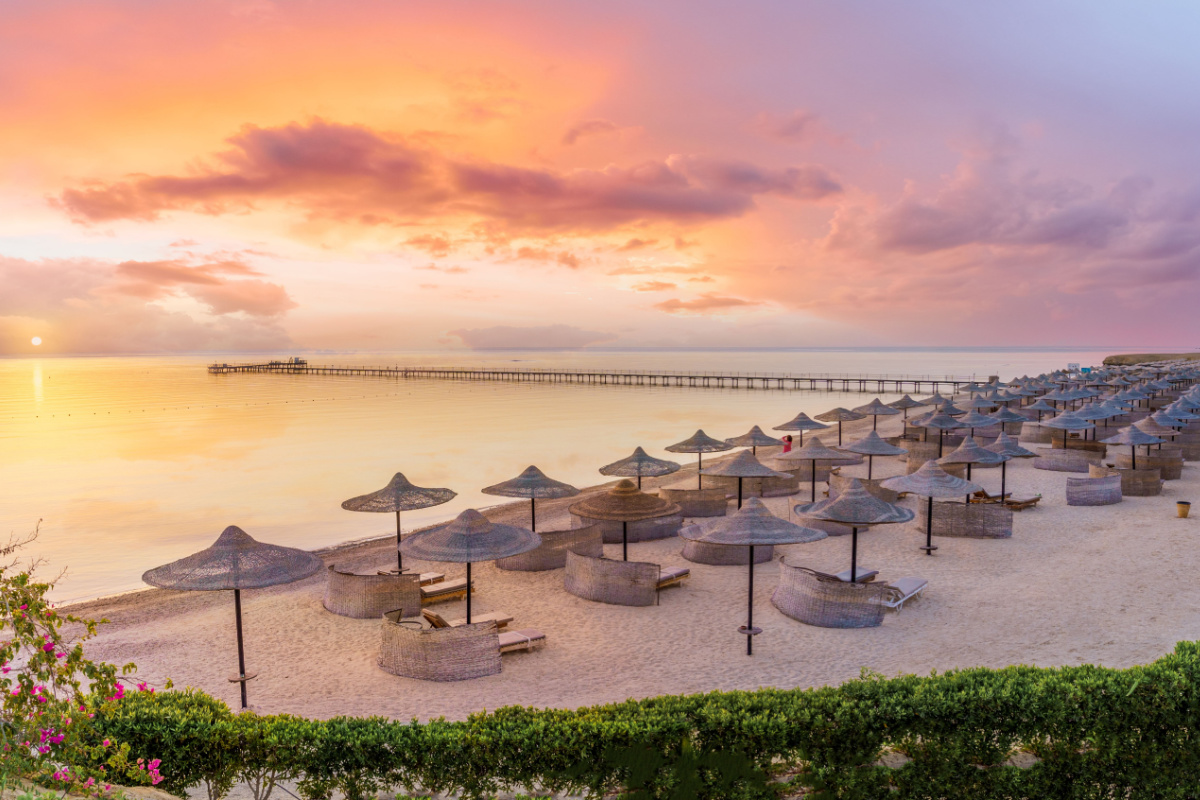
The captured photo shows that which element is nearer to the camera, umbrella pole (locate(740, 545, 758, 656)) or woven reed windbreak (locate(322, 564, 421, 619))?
umbrella pole (locate(740, 545, 758, 656))

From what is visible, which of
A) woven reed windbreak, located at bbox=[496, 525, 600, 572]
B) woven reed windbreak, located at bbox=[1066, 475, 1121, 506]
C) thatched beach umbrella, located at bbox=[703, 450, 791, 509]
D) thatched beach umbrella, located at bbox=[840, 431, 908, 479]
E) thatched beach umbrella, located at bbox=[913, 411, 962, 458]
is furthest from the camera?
thatched beach umbrella, located at bbox=[913, 411, 962, 458]

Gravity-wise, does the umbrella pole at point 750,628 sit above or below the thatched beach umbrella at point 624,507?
below

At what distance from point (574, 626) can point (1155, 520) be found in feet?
43.5

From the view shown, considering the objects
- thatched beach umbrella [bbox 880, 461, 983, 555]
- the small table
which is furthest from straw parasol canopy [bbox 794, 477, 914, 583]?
thatched beach umbrella [bbox 880, 461, 983, 555]

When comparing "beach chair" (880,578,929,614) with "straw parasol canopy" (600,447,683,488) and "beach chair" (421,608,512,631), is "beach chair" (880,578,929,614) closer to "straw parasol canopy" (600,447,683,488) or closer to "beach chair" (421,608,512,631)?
"straw parasol canopy" (600,447,683,488)

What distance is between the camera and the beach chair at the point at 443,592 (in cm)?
1132

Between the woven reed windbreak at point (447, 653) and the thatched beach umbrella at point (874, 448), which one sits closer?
the woven reed windbreak at point (447, 653)

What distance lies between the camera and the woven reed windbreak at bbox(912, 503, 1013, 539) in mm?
14078

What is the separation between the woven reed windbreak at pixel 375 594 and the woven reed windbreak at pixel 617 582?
8.53 feet

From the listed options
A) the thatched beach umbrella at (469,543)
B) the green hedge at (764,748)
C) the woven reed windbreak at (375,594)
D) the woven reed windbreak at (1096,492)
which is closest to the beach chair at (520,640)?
the thatched beach umbrella at (469,543)

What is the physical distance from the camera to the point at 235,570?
26.3 feet

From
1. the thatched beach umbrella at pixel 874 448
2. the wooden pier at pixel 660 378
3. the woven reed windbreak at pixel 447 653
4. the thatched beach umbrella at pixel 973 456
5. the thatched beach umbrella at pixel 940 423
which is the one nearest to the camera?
the woven reed windbreak at pixel 447 653

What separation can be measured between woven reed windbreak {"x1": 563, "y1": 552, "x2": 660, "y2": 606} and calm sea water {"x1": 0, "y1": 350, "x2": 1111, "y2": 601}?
30.7 feet

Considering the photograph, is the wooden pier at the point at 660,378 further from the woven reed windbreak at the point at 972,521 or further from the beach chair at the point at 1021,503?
the woven reed windbreak at the point at 972,521
